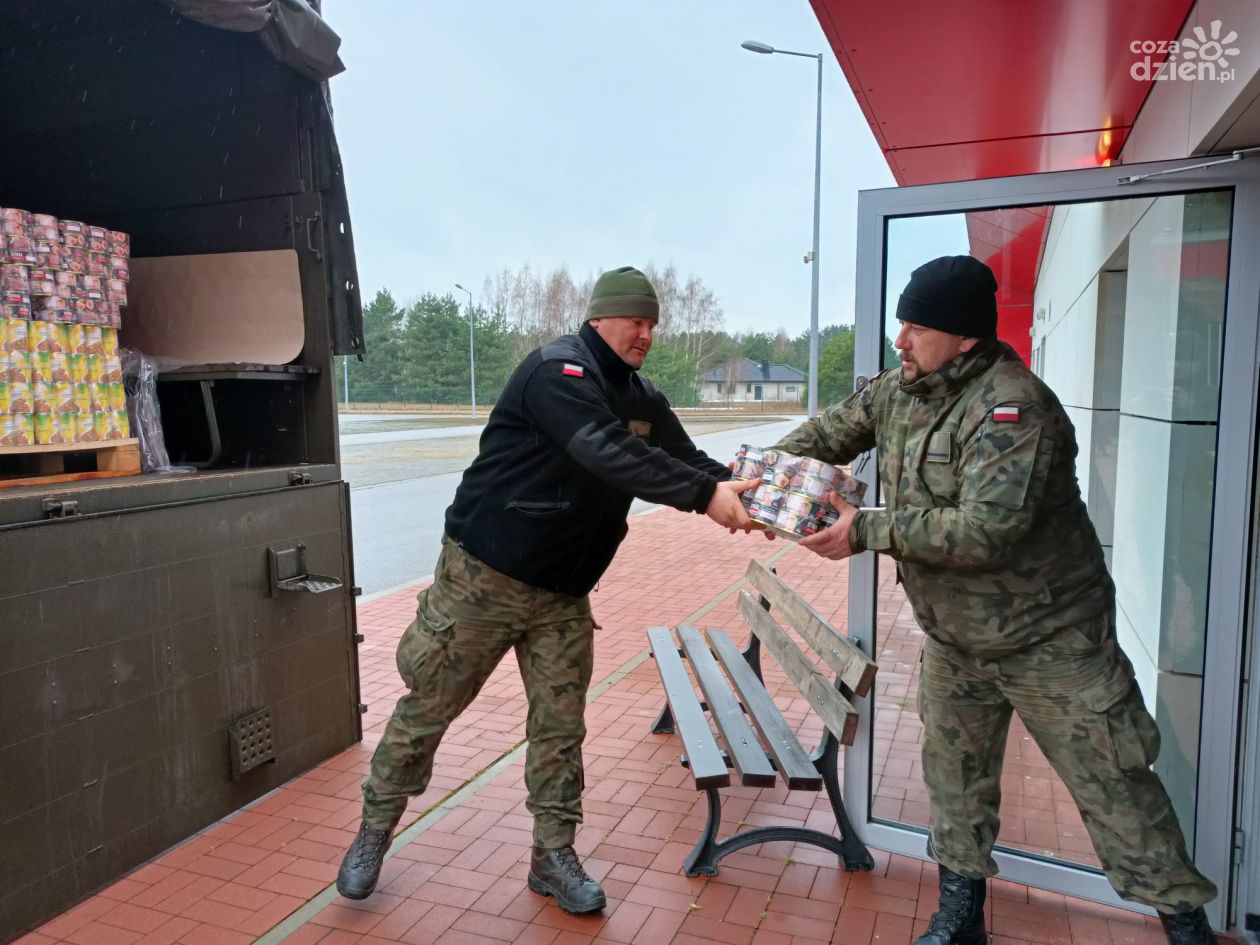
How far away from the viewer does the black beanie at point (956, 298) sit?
→ 2.52m

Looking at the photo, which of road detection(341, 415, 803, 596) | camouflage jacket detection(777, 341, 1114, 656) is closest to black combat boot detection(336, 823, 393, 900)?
camouflage jacket detection(777, 341, 1114, 656)

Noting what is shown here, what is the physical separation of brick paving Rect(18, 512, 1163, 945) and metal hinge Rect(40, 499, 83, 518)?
4.17 ft

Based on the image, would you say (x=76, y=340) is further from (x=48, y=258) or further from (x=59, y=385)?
(x=48, y=258)

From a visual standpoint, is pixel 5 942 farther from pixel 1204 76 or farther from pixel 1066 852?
pixel 1204 76

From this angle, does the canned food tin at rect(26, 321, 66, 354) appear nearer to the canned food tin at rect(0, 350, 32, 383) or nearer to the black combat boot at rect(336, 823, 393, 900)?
the canned food tin at rect(0, 350, 32, 383)

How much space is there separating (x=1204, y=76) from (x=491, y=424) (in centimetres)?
232

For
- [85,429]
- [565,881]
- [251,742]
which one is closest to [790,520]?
[565,881]

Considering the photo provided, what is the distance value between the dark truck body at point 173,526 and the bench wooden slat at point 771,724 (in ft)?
5.79

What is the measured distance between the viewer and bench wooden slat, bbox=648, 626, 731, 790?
117 inches

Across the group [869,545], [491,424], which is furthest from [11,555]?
[869,545]

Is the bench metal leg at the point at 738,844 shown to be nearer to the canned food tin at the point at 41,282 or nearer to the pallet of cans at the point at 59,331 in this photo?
the pallet of cans at the point at 59,331

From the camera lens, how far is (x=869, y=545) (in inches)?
101

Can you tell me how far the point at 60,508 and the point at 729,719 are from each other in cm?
241

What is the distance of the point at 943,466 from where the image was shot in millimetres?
2568
